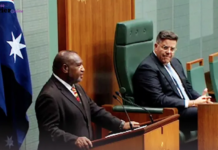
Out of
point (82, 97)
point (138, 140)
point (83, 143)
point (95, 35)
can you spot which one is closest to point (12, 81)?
point (82, 97)

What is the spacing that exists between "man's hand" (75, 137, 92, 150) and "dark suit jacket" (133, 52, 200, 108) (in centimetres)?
131

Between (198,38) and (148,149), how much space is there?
3934 millimetres

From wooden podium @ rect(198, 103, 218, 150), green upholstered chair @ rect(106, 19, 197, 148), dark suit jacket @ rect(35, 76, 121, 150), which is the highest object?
green upholstered chair @ rect(106, 19, 197, 148)

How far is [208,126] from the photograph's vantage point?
4.57 metres

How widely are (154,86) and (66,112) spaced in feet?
3.85

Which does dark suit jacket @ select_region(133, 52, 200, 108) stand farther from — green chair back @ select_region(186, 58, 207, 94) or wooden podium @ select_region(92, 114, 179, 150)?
wooden podium @ select_region(92, 114, 179, 150)

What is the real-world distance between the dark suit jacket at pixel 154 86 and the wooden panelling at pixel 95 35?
0.42 meters

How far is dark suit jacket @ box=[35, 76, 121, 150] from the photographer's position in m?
3.82

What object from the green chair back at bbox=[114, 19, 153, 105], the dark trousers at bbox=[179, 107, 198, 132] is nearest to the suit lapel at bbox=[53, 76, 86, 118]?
the green chair back at bbox=[114, 19, 153, 105]

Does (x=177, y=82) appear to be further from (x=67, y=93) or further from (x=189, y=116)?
(x=67, y=93)

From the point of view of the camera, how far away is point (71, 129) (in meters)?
3.97

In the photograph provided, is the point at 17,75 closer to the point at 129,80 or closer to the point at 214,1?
the point at 129,80

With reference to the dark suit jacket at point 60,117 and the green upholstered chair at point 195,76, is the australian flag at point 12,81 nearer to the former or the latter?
the dark suit jacket at point 60,117

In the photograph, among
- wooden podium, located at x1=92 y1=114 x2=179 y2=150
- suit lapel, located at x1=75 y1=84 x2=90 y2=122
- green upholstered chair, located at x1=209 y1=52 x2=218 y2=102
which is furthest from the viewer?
green upholstered chair, located at x1=209 y1=52 x2=218 y2=102
